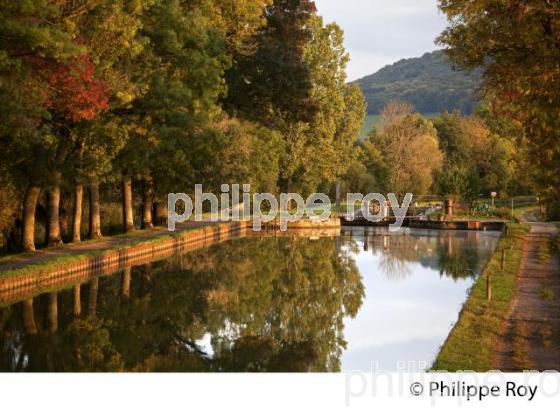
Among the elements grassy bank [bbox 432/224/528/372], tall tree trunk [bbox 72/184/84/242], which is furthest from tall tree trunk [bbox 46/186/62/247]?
grassy bank [bbox 432/224/528/372]

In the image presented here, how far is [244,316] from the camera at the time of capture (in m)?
20.8

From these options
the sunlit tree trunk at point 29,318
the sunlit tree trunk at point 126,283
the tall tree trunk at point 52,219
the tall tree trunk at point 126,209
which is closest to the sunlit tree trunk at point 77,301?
the sunlit tree trunk at point 29,318

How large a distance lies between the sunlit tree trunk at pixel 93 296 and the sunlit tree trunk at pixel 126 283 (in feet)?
2.50

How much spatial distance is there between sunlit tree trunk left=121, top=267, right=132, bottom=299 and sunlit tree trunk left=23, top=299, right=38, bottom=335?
3.07 metres

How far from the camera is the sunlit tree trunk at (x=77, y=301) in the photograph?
2037 cm

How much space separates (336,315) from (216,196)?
2990 centimetres

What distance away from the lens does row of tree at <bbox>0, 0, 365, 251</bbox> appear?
19453 millimetres

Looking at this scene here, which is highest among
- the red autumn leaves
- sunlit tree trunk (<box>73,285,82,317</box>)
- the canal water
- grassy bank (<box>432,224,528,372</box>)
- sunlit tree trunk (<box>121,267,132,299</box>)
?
the red autumn leaves

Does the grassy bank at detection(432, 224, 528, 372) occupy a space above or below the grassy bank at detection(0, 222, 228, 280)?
below

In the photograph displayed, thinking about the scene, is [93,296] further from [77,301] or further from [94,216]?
[94,216]

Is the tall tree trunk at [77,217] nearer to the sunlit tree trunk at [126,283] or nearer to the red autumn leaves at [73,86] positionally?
the sunlit tree trunk at [126,283]
